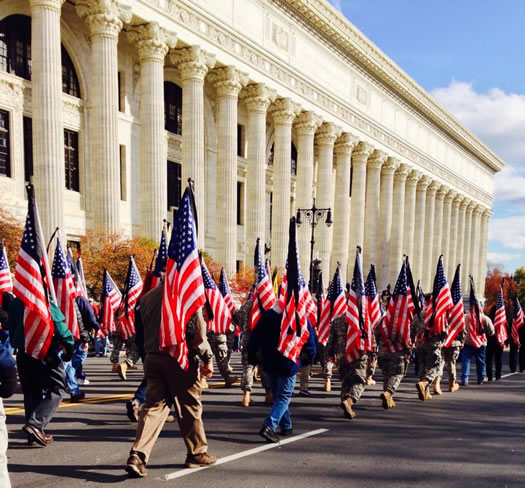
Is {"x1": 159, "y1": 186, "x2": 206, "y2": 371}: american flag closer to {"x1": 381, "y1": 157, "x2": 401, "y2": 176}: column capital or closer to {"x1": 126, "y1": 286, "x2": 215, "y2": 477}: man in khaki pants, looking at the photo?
{"x1": 126, "y1": 286, "x2": 215, "y2": 477}: man in khaki pants

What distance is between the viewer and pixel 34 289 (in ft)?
20.7

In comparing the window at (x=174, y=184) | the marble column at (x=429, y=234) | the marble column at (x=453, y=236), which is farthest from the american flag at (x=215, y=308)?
the marble column at (x=453, y=236)

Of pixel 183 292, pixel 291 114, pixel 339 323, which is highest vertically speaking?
pixel 291 114

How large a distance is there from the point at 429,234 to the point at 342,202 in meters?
18.8

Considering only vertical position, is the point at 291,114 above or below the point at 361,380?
above

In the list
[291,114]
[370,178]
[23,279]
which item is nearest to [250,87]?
[291,114]

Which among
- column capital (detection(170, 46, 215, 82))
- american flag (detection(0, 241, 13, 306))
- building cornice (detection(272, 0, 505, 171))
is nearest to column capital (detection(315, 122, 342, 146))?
building cornice (detection(272, 0, 505, 171))

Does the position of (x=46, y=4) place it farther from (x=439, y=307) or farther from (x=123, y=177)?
(x=439, y=307)

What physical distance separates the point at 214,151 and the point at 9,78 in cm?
1347

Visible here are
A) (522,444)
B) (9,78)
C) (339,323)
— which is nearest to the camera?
(522,444)

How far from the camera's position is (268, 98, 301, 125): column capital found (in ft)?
110

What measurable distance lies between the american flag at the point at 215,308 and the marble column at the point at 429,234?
1833 inches

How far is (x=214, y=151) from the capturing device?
33344 millimetres

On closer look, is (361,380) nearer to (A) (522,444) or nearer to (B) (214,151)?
(A) (522,444)
